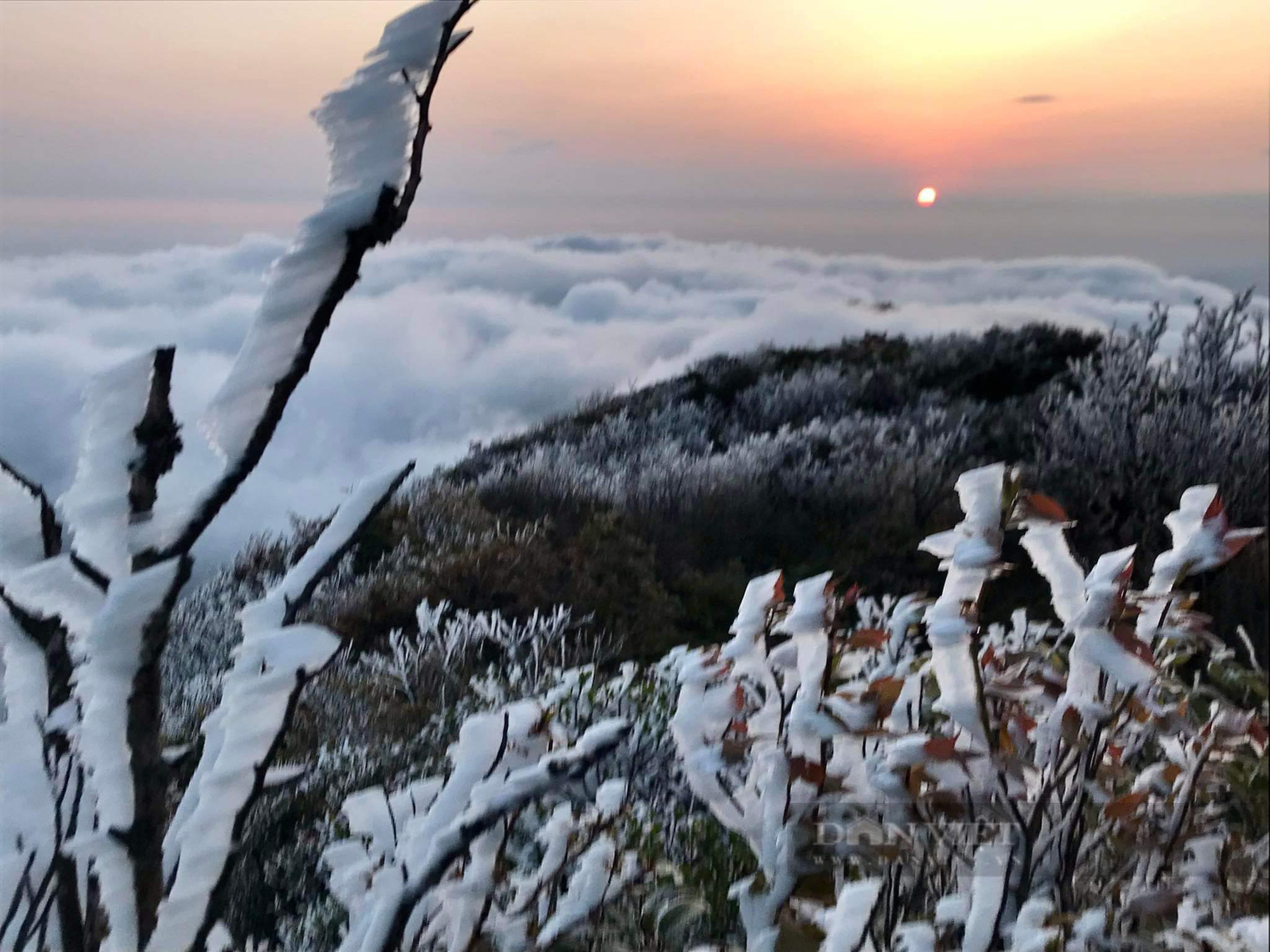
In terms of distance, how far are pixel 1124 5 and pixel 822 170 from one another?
1.66 feet

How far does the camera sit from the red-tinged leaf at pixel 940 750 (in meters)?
0.98

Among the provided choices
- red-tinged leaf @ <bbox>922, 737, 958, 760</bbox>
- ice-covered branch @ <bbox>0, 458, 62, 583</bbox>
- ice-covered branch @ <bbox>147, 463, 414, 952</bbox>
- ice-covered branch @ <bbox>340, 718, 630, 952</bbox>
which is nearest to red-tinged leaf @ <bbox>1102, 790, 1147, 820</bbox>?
red-tinged leaf @ <bbox>922, 737, 958, 760</bbox>

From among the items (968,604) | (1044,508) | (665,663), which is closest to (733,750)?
(665,663)

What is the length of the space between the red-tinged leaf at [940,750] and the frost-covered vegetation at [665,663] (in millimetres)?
13

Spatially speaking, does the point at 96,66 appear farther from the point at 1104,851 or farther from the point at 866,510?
the point at 1104,851

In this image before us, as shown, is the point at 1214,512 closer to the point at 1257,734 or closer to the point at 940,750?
the point at 1257,734

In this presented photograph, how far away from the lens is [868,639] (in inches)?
43.8

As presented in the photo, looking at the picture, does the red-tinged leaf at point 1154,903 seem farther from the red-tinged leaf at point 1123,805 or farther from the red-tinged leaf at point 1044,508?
the red-tinged leaf at point 1044,508

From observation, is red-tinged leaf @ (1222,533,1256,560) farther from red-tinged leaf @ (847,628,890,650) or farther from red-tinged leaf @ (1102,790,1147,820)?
red-tinged leaf @ (847,628,890,650)

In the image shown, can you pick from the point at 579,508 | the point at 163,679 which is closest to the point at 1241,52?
the point at 579,508

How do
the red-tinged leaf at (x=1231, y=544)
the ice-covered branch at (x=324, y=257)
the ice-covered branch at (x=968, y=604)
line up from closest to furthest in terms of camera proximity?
the ice-covered branch at (x=324, y=257) → the ice-covered branch at (x=968, y=604) → the red-tinged leaf at (x=1231, y=544)

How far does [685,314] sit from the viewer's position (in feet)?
4.17

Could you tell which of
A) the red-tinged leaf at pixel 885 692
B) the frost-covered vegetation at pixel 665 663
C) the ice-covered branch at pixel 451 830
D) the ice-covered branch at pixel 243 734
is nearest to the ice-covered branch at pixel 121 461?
the frost-covered vegetation at pixel 665 663

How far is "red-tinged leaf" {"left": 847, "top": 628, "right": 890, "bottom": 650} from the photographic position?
111cm
